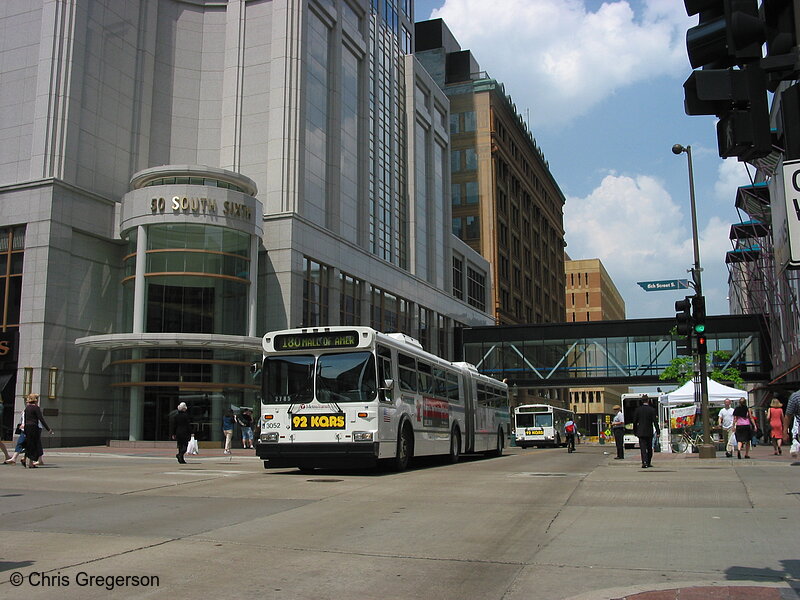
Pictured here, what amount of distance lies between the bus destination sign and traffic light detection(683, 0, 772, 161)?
39.0 feet

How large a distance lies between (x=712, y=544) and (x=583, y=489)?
5.59 metres

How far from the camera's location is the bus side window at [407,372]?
18.3 meters

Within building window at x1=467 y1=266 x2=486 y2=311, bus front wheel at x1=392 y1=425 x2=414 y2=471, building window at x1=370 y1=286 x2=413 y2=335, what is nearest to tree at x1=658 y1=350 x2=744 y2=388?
building window at x1=370 y1=286 x2=413 y2=335

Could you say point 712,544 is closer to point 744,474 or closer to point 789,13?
point 789,13

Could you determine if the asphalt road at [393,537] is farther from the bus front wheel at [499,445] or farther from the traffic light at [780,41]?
the bus front wheel at [499,445]

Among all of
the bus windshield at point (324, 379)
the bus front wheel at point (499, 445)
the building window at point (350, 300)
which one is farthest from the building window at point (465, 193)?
the bus windshield at point (324, 379)

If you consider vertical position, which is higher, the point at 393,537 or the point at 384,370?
the point at 384,370

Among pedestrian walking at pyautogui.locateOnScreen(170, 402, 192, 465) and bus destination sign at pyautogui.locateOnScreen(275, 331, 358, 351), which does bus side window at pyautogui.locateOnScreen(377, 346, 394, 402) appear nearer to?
bus destination sign at pyautogui.locateOnScreen(275, 331, 358, 351)

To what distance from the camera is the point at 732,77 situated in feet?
17.7

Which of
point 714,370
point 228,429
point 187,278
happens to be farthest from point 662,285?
point 714,370

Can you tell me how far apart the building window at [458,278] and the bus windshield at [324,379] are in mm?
53197

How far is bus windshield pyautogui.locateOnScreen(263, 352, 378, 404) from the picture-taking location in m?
16.6

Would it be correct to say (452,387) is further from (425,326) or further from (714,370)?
(714,370)

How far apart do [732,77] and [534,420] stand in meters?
48.7
